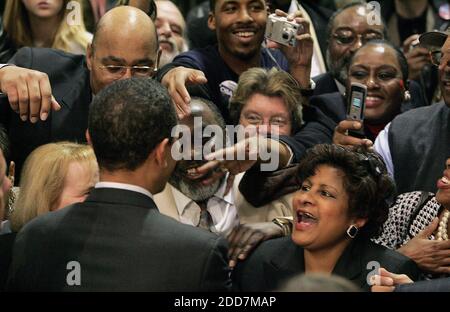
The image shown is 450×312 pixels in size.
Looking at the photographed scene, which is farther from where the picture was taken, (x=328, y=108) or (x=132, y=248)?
(x=328, y=108)

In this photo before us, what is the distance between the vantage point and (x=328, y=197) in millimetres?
3406

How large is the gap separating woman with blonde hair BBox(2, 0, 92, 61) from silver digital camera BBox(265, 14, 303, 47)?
2.95ft

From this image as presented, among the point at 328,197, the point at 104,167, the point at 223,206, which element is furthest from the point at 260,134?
the point at 104,167

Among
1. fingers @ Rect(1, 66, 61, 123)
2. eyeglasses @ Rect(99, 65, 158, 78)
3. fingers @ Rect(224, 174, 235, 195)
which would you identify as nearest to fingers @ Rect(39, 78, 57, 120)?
fingers @ Rect(1, 66, 61, 123)

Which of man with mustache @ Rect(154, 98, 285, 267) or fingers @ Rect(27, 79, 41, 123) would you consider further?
man with mustache @ Rect(154, 98, 285, 267)

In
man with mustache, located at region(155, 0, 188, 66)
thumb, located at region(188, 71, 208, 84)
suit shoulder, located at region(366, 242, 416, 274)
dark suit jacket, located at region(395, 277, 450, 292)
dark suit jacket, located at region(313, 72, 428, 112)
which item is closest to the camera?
dark suit jacket, located at region(395, 277, 450, 292)

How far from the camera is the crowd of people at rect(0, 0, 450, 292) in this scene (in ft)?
8.72

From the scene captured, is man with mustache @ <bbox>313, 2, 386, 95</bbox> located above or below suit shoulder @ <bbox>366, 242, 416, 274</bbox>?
above

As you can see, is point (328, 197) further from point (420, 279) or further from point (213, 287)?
point (213, 287)

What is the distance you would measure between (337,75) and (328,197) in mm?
1544

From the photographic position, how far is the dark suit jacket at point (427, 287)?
119 inches

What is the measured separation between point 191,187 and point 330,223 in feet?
1.83

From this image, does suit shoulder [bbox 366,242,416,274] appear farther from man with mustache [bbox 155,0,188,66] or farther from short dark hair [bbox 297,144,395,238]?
man with mustache [bbox 155,0,188,66]

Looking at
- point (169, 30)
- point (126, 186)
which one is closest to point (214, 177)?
point (126, 186)
